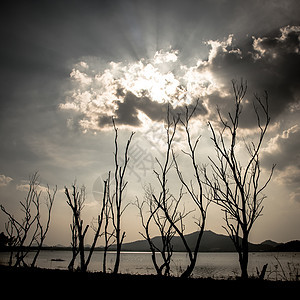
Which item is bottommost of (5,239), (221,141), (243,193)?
(5,239)

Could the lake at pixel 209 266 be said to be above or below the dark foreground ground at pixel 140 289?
below

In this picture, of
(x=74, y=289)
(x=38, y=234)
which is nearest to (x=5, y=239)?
(x=38, y=234)

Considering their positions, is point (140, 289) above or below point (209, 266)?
above

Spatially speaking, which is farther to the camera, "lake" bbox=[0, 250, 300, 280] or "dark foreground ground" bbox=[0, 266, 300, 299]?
"lake" bbox=[0, 250, 300, 280]

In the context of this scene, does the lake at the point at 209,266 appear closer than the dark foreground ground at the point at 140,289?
No

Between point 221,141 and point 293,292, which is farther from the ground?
point 221,141

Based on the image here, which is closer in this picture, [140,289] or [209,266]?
[140,289]

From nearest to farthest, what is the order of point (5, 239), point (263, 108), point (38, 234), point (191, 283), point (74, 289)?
point (74, 289) < point (191, 283) < point (263, 108) < point (38, 234) < point (5, 239)

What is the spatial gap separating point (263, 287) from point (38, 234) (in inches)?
595

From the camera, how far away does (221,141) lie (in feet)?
23.3

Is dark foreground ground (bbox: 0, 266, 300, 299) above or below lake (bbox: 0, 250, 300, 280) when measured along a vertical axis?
above

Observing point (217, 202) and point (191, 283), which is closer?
point (191, 283)

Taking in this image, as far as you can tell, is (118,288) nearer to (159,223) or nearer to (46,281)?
(46,281)

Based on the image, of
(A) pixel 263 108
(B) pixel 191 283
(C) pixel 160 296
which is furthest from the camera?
(A) pixel 263 108
